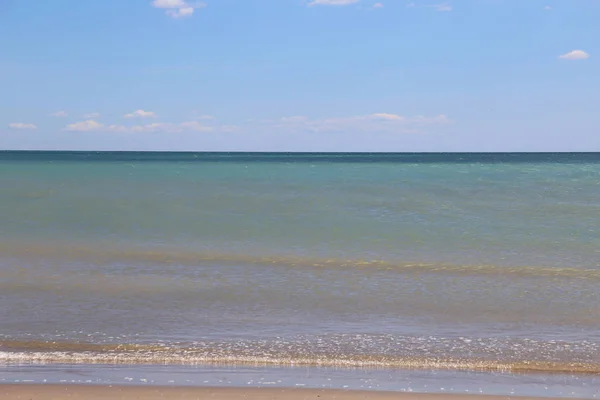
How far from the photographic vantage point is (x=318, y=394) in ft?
24.4

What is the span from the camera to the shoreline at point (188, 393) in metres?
7.27

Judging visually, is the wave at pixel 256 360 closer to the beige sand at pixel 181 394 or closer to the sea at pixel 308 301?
the sea at pixel 308 301

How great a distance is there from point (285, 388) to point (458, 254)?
414 inches

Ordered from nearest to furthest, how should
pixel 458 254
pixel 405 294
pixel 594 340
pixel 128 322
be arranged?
1. pixel 594 340
2. pixel 128 322
3. pixel 405 294
4. pixel 458 254

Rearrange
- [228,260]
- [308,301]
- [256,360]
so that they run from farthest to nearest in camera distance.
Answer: [228,260] < [308,301] < [256,360]

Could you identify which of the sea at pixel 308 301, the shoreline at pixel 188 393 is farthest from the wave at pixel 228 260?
the shoreline at pixel 188 393

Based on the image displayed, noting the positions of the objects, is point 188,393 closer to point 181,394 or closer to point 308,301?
point 181,394

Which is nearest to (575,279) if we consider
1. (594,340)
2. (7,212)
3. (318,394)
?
(594,340)

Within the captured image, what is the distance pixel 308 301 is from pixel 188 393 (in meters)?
4.86

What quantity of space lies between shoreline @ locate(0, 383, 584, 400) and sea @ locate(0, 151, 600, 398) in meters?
0.28

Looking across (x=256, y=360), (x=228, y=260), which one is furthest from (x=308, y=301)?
(x=228, y=260)

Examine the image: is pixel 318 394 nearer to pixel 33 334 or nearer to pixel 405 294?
pixel 33 334

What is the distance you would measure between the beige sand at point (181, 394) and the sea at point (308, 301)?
11.8 inches

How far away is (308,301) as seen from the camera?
1207cm
